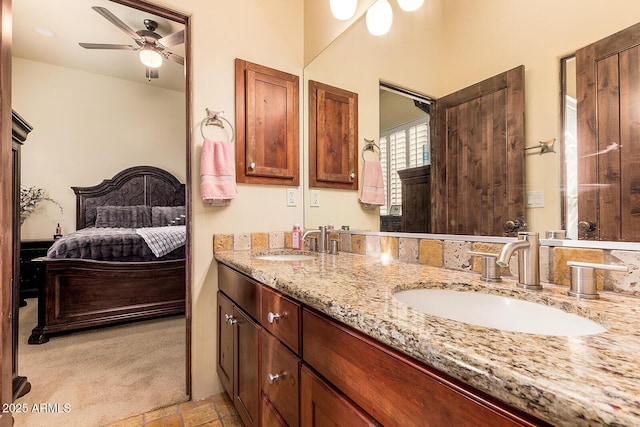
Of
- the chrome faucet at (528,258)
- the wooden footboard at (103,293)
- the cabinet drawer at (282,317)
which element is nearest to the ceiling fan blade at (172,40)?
the wooden footboard at (103,293)

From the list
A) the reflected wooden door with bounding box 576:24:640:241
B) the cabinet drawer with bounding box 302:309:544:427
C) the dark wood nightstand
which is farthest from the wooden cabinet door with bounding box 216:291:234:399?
the dark wood nightstand

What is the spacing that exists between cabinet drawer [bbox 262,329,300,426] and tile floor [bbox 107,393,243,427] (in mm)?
637

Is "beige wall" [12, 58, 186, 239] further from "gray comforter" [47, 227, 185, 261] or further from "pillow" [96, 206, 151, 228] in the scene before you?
"gray comforter" [47, 227, 185, 261]

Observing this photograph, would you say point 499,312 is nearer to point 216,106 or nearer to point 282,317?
point 282,317

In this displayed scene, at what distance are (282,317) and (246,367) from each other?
0.48 m

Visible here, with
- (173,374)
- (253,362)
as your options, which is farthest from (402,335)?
(173,374)

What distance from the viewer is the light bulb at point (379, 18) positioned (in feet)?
5.09

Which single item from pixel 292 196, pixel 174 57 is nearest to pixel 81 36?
pixel 174 57

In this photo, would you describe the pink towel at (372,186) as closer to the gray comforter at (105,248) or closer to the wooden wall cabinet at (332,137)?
the wooden wall cabinet at (332,137)

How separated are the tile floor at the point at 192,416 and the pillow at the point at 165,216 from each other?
3.32m

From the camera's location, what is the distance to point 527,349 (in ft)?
1.42

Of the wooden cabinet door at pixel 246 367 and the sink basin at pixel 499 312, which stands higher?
the sink basin at pixel 499 312

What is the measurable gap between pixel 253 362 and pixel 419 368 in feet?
2.86

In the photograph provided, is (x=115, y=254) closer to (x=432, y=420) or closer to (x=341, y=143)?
(x=341, y=143)
